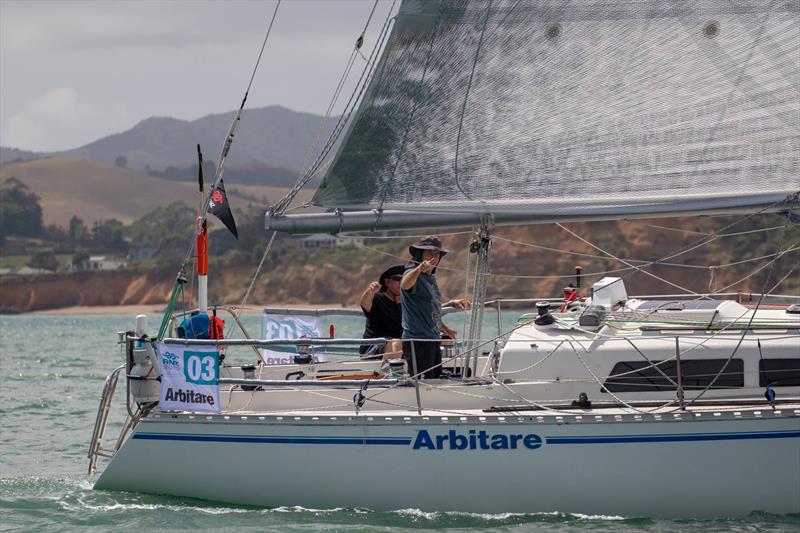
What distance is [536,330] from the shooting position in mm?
11766

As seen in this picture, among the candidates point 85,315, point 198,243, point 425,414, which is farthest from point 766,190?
point 85,315

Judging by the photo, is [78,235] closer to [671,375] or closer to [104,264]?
[104,264]

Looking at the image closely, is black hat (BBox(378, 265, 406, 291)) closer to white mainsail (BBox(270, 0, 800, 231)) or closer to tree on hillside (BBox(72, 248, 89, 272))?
white mainsail (BBox(270, 0, 800, 231))

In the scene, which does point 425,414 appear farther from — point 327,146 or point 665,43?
point 665,43

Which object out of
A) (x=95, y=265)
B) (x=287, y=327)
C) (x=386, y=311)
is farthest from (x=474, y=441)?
(x=95, y=265)

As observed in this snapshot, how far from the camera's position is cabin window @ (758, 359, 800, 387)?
35.5ft

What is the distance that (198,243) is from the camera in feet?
38.5

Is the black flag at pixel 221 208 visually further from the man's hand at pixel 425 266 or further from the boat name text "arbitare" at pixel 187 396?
the man's hand at pixel 425 266

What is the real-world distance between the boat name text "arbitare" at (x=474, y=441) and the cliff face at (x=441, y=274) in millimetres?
43410

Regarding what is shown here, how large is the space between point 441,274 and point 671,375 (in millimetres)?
74018

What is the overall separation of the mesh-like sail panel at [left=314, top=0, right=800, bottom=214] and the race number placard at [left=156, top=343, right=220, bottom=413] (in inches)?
74.2

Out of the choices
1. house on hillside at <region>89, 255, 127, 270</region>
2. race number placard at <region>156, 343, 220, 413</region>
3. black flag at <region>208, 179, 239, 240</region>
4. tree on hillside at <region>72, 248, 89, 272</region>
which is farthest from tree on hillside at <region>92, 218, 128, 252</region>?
race number placard at <region>156, 343, 220, 413</region>

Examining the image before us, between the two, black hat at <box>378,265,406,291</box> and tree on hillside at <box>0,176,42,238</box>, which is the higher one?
tree on hillside at <box>0,176,42,238</box>

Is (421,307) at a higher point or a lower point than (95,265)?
lower
